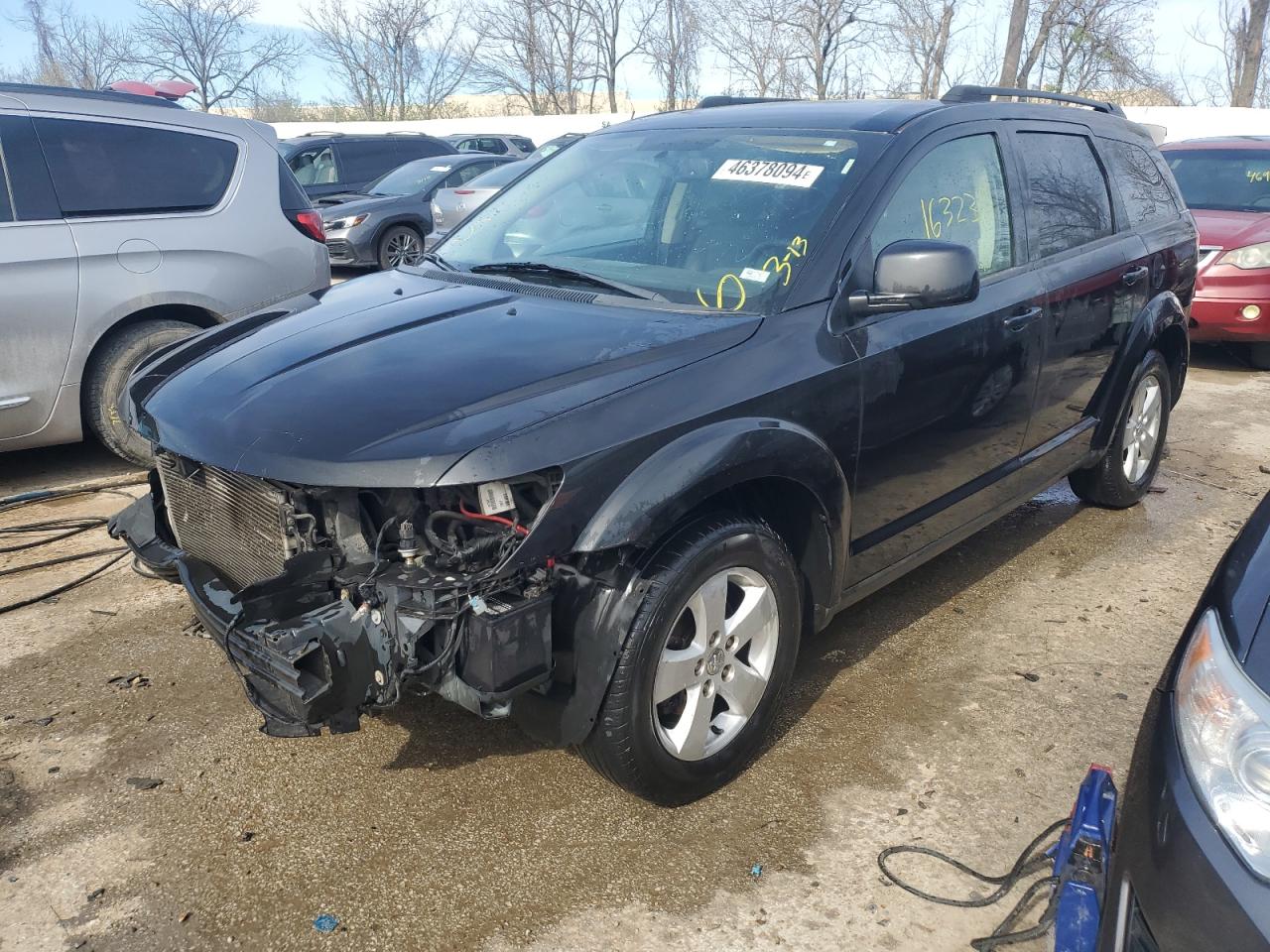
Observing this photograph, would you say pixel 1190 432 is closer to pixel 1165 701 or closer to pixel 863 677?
pixel 863 677

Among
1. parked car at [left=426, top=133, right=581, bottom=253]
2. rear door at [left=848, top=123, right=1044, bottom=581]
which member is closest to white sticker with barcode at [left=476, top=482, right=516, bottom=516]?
rear door at [left=848, top=123, right=1044, bottom=581]

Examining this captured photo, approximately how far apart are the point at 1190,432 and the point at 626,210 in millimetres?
4762

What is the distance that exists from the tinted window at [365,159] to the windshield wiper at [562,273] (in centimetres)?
1269

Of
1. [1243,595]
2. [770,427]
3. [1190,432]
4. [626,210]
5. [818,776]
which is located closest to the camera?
[1243,595]

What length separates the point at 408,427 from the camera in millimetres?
2291

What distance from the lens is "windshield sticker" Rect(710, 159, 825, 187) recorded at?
10.4 ft

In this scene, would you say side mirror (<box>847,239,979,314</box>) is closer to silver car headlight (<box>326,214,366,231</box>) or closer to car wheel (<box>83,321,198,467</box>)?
car wheel (<box>83,321,198,467</box>)

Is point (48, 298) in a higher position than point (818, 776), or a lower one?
higher

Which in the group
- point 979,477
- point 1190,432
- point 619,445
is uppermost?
point 619,445

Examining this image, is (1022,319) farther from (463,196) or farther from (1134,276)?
(463,196)

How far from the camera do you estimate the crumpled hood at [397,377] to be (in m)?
2.27

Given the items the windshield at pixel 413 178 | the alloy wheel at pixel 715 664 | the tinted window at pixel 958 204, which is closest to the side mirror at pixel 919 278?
the tinted window at pixel 958 204

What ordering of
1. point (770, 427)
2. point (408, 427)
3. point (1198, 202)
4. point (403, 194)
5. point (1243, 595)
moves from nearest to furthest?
1. point (1243, 595)
2. point (408, 427)
3. point (770, 427)
4. point (1198, 202)
5. point (403, 194)

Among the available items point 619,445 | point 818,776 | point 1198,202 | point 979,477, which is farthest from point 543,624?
point 1198,202
